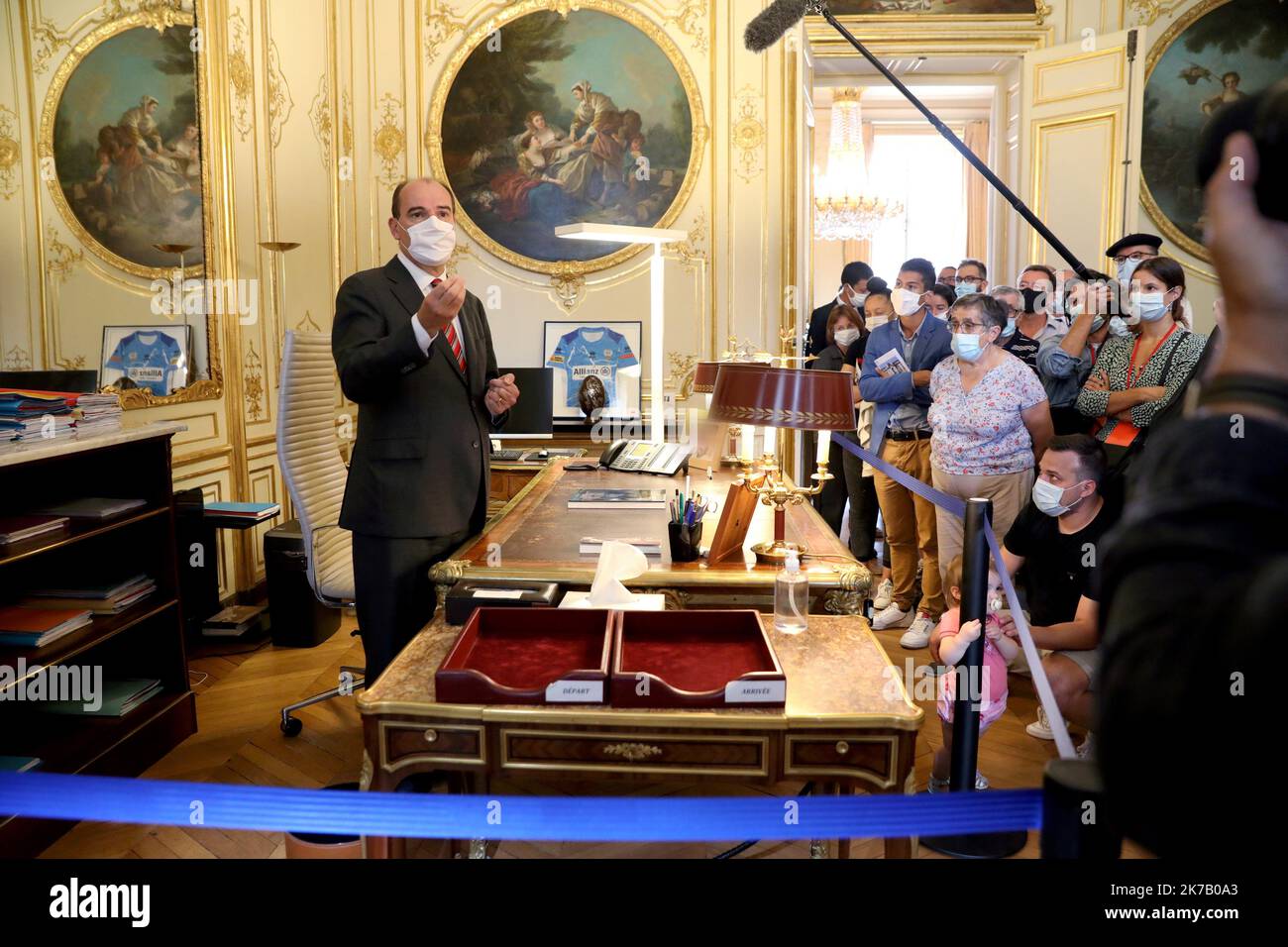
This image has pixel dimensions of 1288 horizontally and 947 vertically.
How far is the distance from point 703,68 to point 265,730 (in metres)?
4.82

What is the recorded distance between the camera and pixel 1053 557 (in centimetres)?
303

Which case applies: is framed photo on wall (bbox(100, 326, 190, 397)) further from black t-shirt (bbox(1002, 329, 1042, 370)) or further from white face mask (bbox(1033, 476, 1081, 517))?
black t-shirt (bbox(1002, 329, 1042, 370))

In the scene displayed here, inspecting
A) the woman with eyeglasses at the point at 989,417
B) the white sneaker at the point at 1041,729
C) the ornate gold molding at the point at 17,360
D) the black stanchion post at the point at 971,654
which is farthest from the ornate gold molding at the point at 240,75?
the white sneaker at the point at 1041,729

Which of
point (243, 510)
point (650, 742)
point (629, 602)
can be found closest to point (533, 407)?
point (243, 510)

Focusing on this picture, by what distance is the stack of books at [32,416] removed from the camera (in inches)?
103

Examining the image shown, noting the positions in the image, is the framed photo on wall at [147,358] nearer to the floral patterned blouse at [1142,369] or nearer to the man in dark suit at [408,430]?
the man in dark suit at [408,430]

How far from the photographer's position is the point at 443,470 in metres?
2.59

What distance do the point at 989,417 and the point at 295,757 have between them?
2.85m

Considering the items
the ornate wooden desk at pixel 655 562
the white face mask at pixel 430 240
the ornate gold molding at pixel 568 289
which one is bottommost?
the ornate wooden desk at pixel 655 562

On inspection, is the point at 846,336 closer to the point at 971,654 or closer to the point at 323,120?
the point at 323,120

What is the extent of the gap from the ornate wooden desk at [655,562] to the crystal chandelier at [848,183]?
740 cm

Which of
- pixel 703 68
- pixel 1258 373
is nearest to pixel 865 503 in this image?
pixel 703 68

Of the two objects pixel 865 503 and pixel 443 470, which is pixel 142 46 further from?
pixel 865 503

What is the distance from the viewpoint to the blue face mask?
3.60 metres
